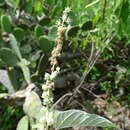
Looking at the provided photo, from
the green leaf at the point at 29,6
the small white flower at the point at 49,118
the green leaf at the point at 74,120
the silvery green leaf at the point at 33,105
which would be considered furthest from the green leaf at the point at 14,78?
the small white flower at the point at 49,118

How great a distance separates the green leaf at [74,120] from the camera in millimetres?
794

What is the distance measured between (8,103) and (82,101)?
0.51 m

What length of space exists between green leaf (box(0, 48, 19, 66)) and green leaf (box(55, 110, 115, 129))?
1.38 m

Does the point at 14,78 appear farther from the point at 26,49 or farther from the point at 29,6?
the point at 29,6

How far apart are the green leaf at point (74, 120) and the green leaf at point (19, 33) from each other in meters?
1.56

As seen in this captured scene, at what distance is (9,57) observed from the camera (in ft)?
7.23

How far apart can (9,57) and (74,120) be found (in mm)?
1424

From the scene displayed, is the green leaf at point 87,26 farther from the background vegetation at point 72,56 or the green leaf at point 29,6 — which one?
the green leaf at point 29,6

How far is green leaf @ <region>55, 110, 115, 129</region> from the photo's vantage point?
794 mm

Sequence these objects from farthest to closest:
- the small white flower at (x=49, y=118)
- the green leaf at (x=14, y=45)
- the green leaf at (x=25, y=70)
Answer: the green leaf at (x=14, y=45) → the green leaf at (x=25, y=70) → the small white flower at (x=49, y=118)

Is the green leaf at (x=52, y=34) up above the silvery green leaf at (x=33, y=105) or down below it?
above

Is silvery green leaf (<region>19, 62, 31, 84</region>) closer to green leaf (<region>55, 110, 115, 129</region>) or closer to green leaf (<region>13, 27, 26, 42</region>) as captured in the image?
green leaf (<region>13, 27, 26, 42</region>)

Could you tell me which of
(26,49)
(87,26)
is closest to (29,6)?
(26,49)

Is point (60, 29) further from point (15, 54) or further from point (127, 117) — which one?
point (127, 117)
